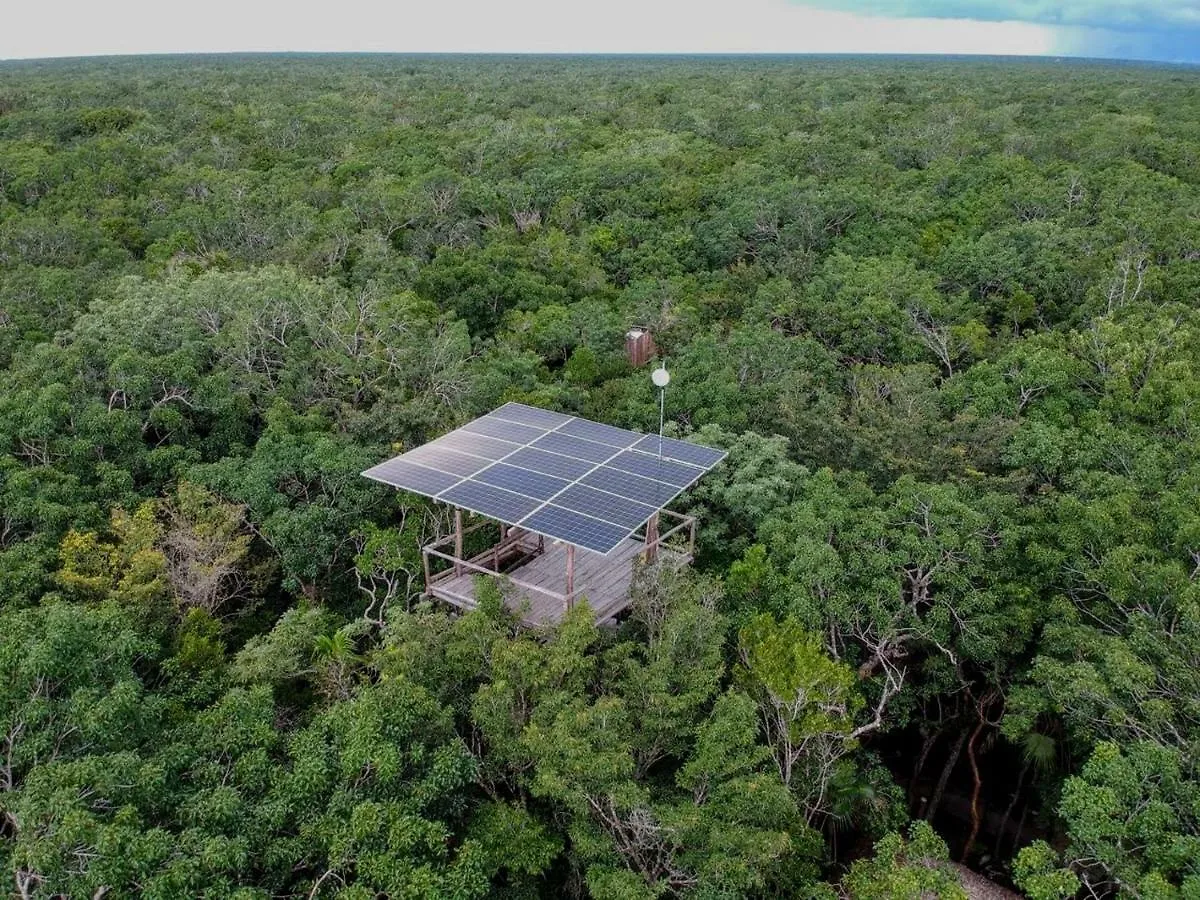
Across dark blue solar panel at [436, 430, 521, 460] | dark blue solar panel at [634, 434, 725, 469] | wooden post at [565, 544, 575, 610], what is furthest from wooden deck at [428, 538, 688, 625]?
dark blue solar panel at [436, 430, 521, 460]

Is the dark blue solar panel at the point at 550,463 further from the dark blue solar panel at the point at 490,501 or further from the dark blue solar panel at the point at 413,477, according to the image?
the dark blue solar panel at the point at 413,477

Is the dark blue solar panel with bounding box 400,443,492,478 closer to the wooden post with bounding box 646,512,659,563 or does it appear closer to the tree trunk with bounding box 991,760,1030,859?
the wooden post with bounding box 646,512,659,563

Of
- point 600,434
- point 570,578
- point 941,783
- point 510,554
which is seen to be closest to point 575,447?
point 600,434

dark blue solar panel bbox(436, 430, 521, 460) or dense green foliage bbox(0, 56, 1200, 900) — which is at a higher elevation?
dark blue solar panel bbox(436, 430, 521, 460)

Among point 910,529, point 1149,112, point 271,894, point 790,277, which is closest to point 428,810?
point 271,894

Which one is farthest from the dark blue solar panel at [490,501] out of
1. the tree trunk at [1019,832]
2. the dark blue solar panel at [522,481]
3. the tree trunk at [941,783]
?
the tree trunk at [1019,832]

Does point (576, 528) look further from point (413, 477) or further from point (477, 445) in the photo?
point (477, 445)
